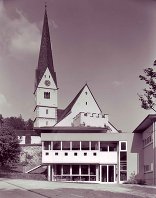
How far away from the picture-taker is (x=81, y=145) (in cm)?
2395

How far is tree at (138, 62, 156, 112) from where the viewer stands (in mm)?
11008

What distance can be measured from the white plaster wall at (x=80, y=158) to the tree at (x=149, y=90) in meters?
12.7

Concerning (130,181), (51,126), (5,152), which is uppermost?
(51,126)

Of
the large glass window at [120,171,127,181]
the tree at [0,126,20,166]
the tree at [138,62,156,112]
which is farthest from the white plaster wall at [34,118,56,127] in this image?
the tree at [138,62,156,112]

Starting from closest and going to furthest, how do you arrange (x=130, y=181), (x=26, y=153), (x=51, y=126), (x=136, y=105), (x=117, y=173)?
(x=136, y=105) < (x=130, y=181) < (x=117, y=173) < (x=51, y=126) < (x=26, y=153)

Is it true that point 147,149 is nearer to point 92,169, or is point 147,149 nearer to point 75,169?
point 92,169

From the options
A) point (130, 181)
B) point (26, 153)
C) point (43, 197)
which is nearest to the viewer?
point (43, 197)

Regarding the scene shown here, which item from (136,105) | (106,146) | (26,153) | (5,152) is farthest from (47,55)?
(26,153)

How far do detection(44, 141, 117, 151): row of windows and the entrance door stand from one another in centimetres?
97

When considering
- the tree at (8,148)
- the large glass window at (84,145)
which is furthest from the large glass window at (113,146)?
the tree at (8,148)

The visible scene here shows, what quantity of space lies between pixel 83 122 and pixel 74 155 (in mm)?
1831

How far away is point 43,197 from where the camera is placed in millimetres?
10664

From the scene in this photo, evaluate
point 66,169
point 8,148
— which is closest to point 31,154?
point 66,169

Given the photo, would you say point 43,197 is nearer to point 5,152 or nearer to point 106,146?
point 5,152
